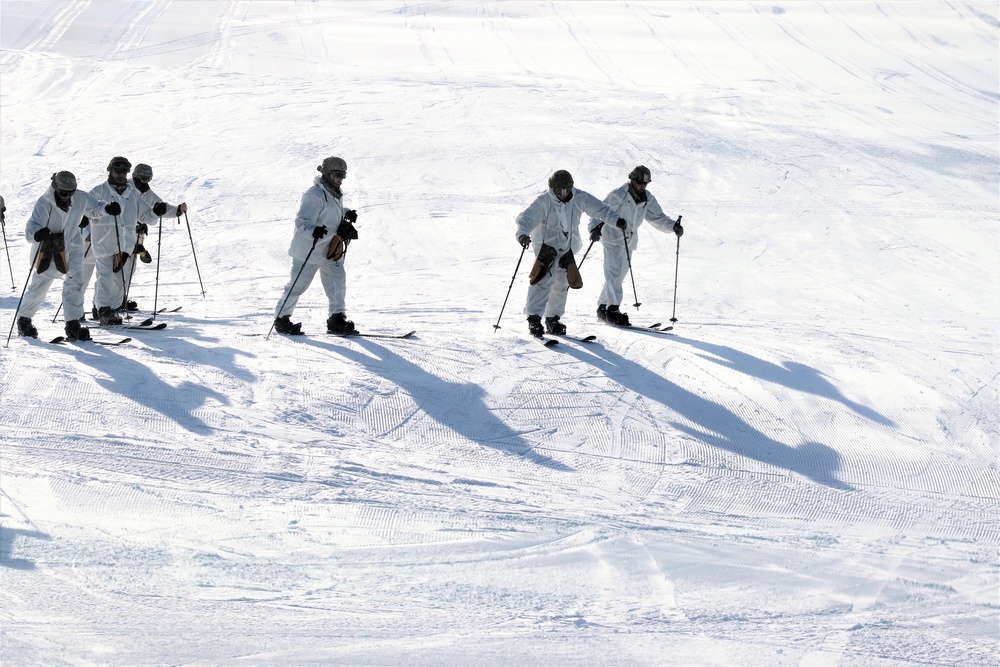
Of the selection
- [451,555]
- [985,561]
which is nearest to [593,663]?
[451,555]

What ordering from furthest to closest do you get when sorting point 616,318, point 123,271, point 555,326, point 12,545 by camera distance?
point 123,271 < point 616,318 < point 555,326 < point 12,545

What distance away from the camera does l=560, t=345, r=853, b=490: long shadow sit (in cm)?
716

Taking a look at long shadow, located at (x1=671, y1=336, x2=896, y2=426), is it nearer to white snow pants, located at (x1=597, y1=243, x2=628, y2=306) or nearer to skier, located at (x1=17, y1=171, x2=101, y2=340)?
white snow pants, located at (x1=597, y1=243, x2=628, y2=306)

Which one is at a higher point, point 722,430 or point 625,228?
point 625,228

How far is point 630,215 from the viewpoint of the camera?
9.91 meters

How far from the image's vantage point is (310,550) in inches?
228

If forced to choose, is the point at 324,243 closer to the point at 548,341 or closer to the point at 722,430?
the point at 548,341

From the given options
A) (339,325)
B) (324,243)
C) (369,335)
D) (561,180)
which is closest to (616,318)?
(561,180)

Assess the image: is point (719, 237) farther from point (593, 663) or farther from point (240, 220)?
point (593, 663)

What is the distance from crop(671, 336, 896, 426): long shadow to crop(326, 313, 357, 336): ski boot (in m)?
3.15

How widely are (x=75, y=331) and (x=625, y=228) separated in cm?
513

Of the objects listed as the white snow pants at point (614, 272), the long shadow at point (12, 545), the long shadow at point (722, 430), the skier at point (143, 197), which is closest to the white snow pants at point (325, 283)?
the skier at point (143, 197)

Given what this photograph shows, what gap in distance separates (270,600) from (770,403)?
4.37 metres

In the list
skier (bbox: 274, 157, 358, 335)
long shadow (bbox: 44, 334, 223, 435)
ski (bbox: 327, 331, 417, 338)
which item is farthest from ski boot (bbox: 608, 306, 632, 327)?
long shadow (bbox: 44, 334, 223, 435)
